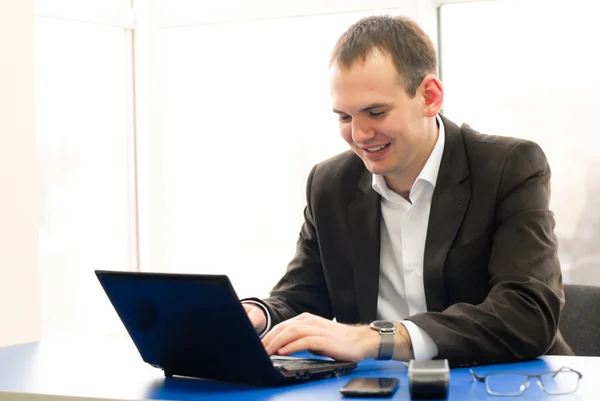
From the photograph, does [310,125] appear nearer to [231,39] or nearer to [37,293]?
[231,39]

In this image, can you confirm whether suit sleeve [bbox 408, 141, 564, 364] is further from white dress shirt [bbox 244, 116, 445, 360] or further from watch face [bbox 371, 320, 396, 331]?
white dress shirt [bbox 244, 116, 445, 360]

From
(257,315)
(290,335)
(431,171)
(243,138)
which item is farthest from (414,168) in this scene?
(243,138)

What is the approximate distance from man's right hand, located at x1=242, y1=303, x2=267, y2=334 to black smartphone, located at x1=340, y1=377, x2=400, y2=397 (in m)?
0.65

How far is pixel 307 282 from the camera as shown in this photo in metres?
2.55

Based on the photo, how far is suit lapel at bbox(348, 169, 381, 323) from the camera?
242cm

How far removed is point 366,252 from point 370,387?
36.9 inches

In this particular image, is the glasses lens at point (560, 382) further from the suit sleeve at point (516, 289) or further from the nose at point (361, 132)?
the nose at point (361, 132)

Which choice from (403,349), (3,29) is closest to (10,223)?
(3,29)

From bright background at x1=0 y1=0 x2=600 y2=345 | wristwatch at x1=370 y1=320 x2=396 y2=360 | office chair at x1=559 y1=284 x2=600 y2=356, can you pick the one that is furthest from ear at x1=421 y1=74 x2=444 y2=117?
bright background at x1=0 y1=0 x2=600 y2=345

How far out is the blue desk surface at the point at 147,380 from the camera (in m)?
1.54

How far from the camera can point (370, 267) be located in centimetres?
242

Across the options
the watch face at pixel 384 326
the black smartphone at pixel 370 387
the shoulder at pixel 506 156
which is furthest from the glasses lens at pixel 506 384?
the shoulder at pixel 506 156

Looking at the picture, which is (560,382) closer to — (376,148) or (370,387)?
(370,387)

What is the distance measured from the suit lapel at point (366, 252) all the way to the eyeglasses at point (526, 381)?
0.75m
